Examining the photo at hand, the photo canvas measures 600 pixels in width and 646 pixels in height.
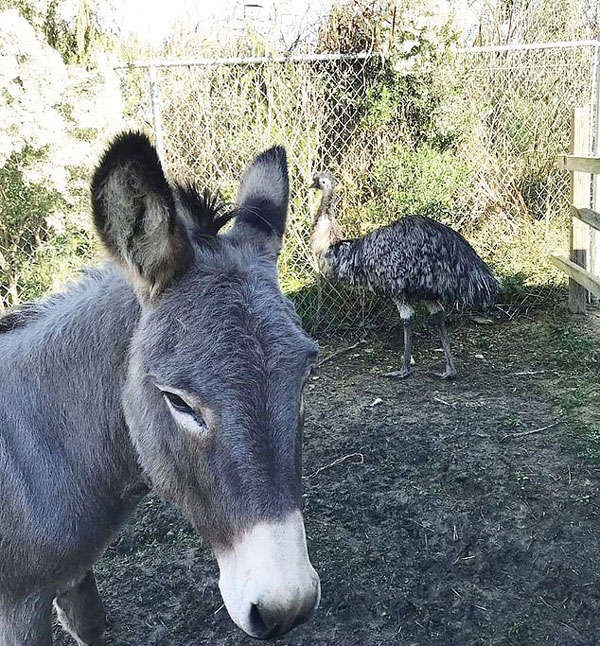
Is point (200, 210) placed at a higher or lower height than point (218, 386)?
higher

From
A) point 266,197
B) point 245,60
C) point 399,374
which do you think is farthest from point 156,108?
point 266,197

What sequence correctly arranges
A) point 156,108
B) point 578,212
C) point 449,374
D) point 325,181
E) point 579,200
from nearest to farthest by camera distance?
point 449,374, point 156,108, point 325,181, point 578,212, point 579,200

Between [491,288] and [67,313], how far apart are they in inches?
178

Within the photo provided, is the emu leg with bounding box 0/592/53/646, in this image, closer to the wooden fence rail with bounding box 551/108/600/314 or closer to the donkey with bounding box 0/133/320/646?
the donkey with bounding box 0/133/320/646

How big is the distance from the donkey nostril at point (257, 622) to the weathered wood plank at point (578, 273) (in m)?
5.02

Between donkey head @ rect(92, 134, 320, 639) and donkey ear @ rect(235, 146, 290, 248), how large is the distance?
0.61 ft

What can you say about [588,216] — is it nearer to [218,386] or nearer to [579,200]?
[579,200]

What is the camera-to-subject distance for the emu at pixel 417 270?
5.42 m

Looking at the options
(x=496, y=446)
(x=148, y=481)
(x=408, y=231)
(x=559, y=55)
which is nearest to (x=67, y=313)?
(x=148, y=481)

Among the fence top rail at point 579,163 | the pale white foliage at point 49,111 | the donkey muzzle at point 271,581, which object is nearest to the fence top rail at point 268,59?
the pale white foliage at point 49,111

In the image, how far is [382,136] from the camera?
20.6 feet

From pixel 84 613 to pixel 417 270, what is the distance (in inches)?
155

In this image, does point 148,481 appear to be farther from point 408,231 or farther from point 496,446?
point 408,231

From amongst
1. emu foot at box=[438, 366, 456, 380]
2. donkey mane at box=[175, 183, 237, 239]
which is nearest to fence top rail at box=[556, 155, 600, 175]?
emu foot at box=[438, 366, 456, 380]
